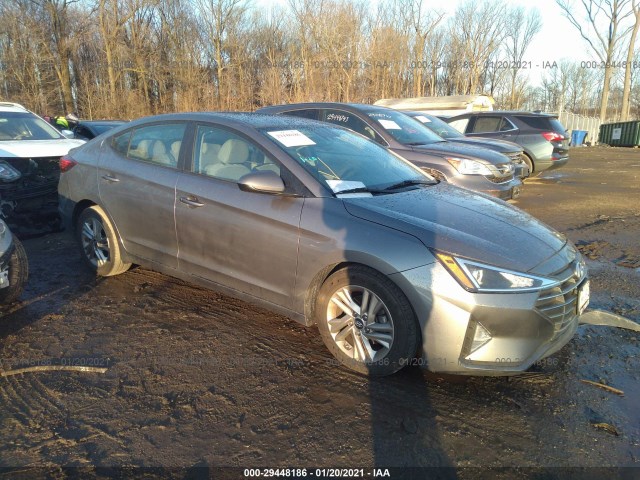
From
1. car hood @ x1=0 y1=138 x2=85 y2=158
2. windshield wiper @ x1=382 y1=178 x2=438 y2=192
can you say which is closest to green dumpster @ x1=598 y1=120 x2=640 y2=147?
windshield wiper @ x1=382 y1=178 x2=438 y2=192

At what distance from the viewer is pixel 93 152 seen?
4516mm

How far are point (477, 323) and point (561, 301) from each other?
1.85ft

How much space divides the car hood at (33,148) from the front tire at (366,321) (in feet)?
16.4

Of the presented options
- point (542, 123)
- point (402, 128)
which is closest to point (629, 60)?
point (542, 123)

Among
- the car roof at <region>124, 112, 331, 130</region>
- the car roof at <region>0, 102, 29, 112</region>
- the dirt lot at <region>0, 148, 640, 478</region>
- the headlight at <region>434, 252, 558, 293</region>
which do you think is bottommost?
the dirt lot at <region>0, 148, 640, 478</region>

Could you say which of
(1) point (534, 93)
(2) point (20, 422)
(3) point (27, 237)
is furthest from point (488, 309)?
(1) point (534, 93)

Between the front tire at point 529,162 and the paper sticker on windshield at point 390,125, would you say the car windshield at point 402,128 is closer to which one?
the paper sticker on windshield at point 390,125

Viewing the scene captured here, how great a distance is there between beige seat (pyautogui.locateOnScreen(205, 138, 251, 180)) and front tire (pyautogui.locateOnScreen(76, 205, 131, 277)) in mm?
1342

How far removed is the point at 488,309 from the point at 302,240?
1202mm

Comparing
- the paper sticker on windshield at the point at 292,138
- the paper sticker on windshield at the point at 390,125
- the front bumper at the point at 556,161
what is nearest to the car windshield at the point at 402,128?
the paper sticker on windshield at the point at 390,125

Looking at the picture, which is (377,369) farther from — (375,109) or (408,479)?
(375,109)

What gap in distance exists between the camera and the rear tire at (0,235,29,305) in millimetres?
3619

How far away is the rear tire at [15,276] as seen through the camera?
3619mm

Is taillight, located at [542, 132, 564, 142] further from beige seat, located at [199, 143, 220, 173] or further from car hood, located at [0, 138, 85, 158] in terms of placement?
car hood, located at [0, 138, 85, 158]
